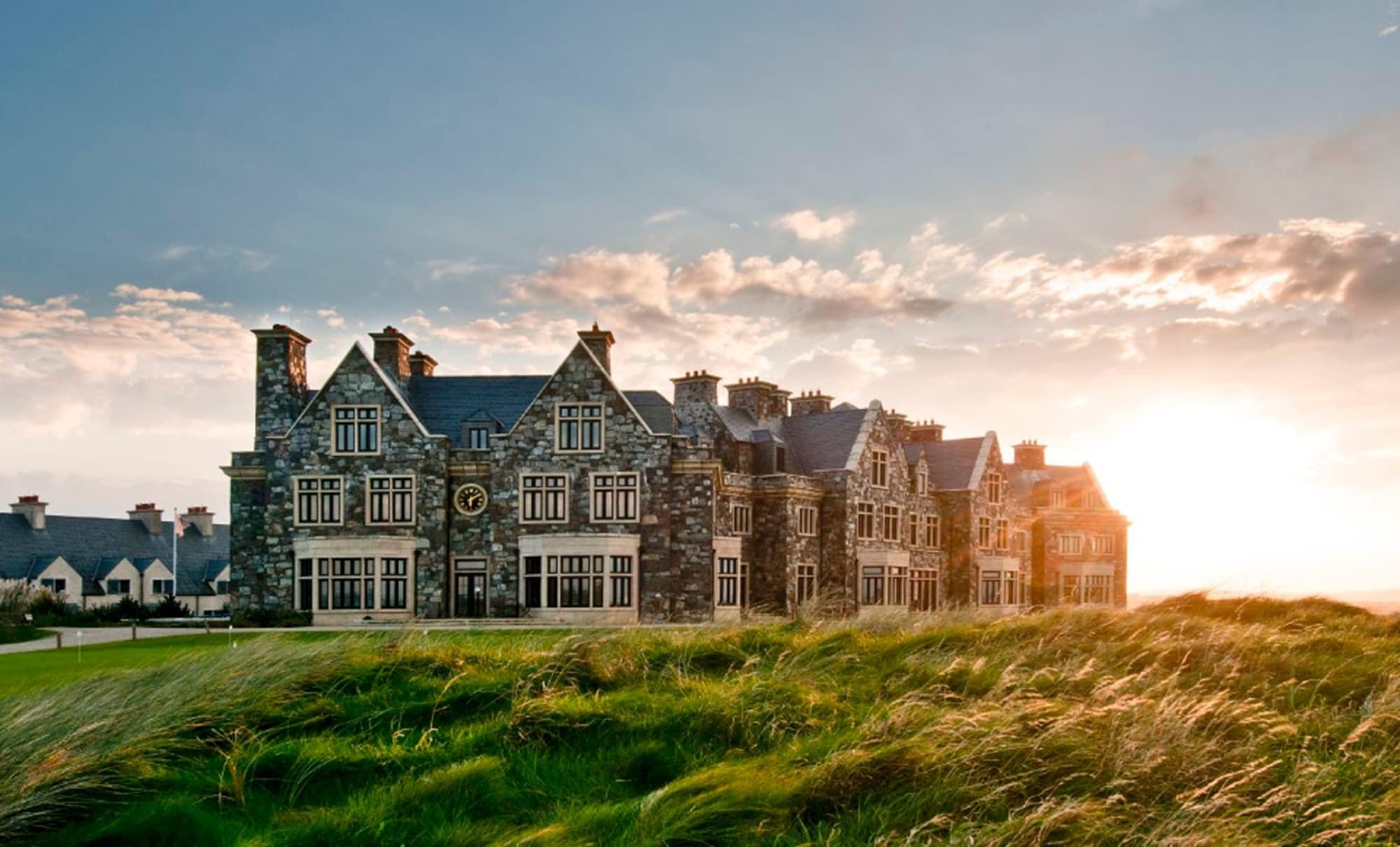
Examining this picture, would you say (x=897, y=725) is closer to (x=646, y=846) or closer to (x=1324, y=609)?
(x=646, y=846)

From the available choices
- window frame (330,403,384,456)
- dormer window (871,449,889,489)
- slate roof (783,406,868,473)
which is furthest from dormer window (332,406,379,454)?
dormer window (871,449,889,489)

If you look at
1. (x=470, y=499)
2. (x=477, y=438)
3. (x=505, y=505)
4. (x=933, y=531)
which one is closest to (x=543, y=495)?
(x=505, y=505)

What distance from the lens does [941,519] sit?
45.3 m

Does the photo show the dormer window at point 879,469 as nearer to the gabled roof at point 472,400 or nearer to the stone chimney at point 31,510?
the gabled roof at point 472,400

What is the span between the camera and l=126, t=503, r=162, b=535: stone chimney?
65.5 m

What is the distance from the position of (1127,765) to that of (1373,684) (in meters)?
6.29

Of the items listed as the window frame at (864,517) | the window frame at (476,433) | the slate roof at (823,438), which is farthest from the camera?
the slate roof at (823,438)

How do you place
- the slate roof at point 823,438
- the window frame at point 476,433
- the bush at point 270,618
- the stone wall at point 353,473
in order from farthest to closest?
the slate roof at point 823,438, the window frame at point 476,433, the stone wall at point 353,473, the bush at point 270,618

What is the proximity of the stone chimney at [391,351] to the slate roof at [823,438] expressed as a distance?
14154 millimetres

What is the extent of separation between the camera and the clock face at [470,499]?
34094 millimetres

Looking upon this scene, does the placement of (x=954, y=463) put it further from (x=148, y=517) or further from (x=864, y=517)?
(x=148, y=517)

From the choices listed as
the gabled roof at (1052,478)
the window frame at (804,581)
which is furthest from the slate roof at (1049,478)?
the window frame at (804,581)

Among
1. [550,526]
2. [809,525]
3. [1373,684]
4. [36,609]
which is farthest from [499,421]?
[1373,684]

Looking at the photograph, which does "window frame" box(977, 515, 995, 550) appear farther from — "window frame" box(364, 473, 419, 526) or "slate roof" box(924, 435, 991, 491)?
"window frame" box(364, 473, 419, 526)
